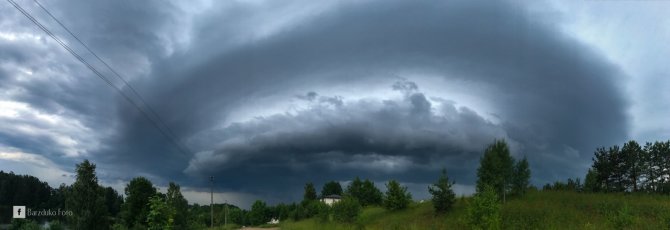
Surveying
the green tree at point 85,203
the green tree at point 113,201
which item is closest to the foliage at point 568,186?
the green tree at point 85,203

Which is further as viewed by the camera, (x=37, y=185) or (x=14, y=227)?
(x=37, y=185)

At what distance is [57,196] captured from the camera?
129 meters

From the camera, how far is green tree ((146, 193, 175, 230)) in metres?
15.9

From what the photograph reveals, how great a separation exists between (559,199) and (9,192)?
12644 centimetres

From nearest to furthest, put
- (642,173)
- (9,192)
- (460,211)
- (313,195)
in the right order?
1. (460,211)
2. (642,173)
3. (9,192)
4. (313,195)

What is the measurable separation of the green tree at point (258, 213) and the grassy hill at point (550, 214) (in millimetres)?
71900

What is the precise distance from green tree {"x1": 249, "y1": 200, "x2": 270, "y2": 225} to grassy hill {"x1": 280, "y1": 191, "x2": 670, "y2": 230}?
71.9 m

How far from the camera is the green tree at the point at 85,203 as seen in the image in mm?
32156

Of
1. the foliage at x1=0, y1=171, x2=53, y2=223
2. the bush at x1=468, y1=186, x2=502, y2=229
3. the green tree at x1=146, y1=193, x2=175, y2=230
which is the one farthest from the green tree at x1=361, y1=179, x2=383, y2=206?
the green tree at x1=146, y1=193, x2=175, y2=230

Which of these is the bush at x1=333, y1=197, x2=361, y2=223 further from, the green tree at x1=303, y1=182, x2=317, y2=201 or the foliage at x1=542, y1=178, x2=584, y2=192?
the green tree at x1=303, y1=182, x2=317, y2=201

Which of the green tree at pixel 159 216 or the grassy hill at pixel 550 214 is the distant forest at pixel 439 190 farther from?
the green tree at pixel 159 216

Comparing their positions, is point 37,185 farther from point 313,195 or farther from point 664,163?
point 664,163

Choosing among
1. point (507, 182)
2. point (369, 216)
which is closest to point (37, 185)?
point (369, 216)

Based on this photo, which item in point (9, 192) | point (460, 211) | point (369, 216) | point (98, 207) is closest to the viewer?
point (98, 207)
